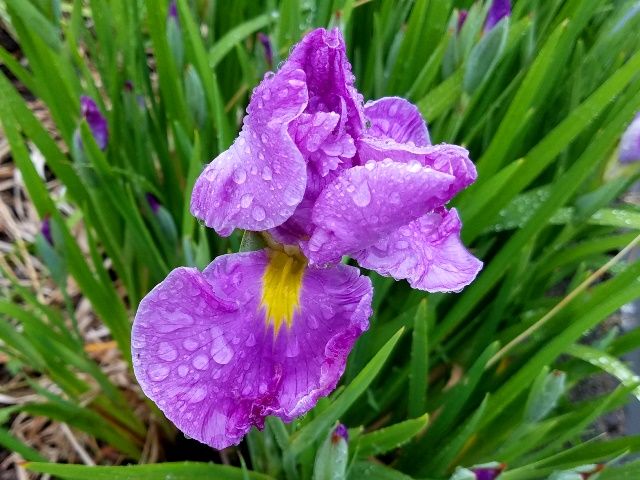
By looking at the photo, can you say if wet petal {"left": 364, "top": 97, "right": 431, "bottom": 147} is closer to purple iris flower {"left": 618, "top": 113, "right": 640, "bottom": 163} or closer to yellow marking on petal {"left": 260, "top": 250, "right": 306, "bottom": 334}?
yellow marking on petal {"left": 260, "top": 250, "right": 306, "bottom": 334}

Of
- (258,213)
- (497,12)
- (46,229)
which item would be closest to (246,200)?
(258,213)

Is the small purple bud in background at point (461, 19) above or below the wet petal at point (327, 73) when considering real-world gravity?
below

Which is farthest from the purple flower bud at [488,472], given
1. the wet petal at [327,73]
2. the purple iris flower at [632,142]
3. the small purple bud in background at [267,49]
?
the small purple bud in background at [267,49]

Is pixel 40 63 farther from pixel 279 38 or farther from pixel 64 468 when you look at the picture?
pixel 64 468

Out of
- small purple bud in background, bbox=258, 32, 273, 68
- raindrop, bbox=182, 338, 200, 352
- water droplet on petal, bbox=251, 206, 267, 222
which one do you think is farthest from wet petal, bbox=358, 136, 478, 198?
small purple bud in background, bbox=258, 32, 273, 68

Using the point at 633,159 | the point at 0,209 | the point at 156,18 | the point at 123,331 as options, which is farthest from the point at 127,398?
the point at 633,159

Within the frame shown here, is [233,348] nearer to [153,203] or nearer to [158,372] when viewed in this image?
[158,372]

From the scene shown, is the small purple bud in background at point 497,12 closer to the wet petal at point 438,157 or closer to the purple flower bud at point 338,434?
the wet petal at point 438,157
